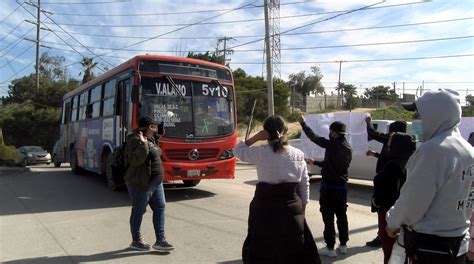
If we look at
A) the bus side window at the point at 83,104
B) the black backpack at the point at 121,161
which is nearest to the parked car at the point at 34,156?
the bus side window at the point at 83,104

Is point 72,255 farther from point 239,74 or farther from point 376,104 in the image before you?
point 376,104

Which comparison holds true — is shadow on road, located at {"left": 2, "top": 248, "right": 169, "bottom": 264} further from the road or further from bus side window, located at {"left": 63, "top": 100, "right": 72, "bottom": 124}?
bus side window, located at {"left": 63, "top": 100, "right": 72, "bottom": 124}

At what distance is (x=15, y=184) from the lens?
1452cm

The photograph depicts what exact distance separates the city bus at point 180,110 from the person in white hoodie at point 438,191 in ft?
26.0

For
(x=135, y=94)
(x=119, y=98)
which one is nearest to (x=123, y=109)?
(x=119, y=98)

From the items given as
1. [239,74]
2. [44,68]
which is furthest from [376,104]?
[44,68]

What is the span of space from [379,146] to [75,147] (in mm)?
10310

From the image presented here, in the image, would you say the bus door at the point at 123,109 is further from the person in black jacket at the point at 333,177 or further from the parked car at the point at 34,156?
the parked car at the point at 34,156

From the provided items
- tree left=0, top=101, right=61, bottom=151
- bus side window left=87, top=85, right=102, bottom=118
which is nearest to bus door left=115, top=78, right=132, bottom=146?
bus side window left=87, top=85, right=102, bottom=118

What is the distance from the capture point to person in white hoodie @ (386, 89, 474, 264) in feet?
9.27

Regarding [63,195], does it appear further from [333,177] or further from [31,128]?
[31,128]

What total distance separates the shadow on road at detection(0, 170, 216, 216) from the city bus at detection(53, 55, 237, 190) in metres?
0.64

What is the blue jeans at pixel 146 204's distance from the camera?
6.41 m

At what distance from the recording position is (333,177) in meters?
6.25
